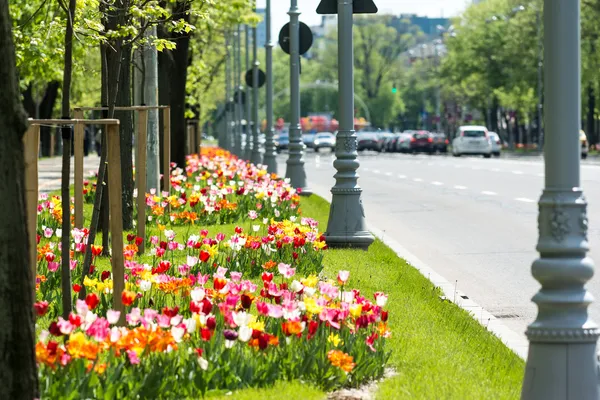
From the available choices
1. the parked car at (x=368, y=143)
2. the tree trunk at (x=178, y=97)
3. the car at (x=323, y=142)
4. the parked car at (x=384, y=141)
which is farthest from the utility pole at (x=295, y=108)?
the car at (x=323, y=142)

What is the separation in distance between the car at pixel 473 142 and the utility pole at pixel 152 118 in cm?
5433

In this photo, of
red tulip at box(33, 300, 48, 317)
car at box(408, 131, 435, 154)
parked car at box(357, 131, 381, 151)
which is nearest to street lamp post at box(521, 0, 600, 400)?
red tulip at box(33, 300, 48, 317)

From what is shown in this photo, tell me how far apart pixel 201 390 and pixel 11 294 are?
1076 mm

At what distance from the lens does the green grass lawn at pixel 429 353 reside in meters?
6.49

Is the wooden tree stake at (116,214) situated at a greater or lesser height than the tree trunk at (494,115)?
lesser

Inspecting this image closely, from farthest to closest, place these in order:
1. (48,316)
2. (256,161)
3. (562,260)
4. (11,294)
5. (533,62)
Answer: (533,62)
(256,161)
(48,316)
(562,260)
(11,294)

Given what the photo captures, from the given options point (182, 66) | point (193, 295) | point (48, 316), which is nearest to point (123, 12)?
point (48, 316)

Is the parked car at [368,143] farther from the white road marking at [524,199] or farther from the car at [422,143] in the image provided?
the white road marking at [524,199]

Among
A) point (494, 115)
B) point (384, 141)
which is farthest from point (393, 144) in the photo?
point (494, 115)

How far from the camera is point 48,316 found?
8.73 m

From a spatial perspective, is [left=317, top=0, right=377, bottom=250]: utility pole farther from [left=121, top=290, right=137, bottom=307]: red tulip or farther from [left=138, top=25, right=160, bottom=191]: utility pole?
[left=121, top=290, right=137, bottom=307]: red tulip

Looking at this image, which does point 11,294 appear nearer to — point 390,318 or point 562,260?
point 562,260

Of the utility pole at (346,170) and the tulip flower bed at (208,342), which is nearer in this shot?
the tulip flower bed at (208,342)

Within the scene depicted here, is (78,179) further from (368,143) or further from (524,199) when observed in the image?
(368,143)
